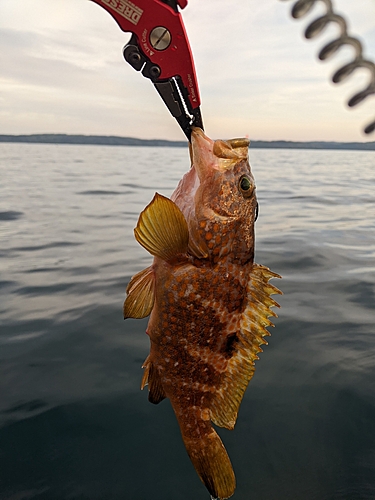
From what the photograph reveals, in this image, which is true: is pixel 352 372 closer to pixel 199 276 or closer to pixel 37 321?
pixel 199 276

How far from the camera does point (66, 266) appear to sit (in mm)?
9062

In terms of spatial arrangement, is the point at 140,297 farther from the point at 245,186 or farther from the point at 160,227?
the point at 245,186

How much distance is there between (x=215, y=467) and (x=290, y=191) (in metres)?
22.2

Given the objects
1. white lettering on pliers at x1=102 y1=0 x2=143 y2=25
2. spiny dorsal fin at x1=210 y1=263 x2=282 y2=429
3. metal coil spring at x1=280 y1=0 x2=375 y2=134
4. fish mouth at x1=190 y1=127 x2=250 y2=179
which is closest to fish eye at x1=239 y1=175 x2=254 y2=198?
fish mouth at x1=190 y1=127 x2=250 y2=179

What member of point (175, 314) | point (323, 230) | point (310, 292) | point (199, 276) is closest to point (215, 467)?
point (175, 314)

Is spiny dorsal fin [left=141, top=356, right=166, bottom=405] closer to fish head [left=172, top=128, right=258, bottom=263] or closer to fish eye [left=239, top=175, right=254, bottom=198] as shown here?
fish head [left=172, top=128, right=258, bottom=263]

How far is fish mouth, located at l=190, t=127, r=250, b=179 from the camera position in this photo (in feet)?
7.73

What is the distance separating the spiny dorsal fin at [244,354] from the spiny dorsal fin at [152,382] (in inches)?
14.2

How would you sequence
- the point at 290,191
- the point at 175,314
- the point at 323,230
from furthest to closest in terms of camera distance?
1. the point at 290,191
2. the point at 323,230
3. the point at 175,314

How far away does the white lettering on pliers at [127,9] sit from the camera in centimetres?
197

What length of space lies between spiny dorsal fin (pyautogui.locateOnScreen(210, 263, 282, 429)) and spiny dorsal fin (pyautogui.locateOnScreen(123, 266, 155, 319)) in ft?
2.02

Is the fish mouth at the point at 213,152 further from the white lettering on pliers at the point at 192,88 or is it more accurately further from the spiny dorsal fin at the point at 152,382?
the spiny dorsal fin at the point at 152,382

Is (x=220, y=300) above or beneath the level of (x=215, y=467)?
above

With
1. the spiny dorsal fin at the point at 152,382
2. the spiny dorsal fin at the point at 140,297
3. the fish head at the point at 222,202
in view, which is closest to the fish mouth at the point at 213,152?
the fish head at the point at 222,202
